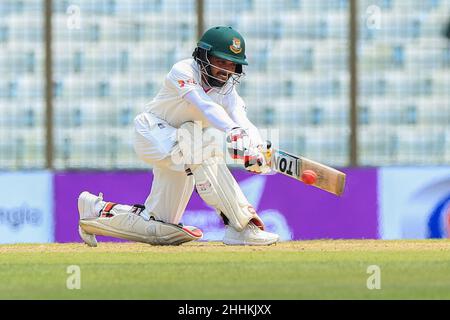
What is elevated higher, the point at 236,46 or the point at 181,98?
the point at 236,46

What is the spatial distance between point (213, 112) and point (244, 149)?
13.5 inches

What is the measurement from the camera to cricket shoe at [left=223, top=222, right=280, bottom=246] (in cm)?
971

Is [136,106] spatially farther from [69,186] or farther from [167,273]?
[167,273]

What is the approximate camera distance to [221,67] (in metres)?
9.60

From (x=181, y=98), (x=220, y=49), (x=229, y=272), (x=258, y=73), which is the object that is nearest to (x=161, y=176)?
(x=181, y=98)

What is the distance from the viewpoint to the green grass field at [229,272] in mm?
6719

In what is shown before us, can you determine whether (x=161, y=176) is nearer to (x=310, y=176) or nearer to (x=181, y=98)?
(x=181, y=98)

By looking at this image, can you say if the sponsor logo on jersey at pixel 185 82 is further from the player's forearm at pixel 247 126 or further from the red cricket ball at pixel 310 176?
the red cricket ball at pixel 310 176

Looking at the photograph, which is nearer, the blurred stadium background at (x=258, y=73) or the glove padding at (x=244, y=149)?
the glove padding at (x=244, y=149)

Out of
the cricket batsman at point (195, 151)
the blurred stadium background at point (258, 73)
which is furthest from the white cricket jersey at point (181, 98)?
the blurred stadium background at point (258, 73)

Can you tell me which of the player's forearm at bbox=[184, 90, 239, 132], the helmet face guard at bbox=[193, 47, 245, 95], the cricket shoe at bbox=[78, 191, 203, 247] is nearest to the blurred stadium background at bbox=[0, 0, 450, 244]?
the cricket shoe at bbox=[78, 191, 203, 247]

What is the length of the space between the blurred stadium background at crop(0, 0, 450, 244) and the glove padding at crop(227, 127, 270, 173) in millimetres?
4440

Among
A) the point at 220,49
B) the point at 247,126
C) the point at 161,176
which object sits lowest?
the point at 161,176
